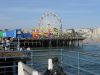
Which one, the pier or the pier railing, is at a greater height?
the pier railing

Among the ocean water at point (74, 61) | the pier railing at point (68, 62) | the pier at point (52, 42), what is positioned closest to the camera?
the pier railing at point (68, 62)

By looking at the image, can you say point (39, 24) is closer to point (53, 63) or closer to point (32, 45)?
point (32, 45)

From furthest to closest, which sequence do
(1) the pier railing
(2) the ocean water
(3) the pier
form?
(3) the pier
(2) the ocean water
(1) the pier railing

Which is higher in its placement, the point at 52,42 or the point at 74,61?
the point at 74,61

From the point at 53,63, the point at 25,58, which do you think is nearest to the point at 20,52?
the point at 25,58

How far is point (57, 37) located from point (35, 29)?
9.24 meters

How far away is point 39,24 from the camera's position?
113 m

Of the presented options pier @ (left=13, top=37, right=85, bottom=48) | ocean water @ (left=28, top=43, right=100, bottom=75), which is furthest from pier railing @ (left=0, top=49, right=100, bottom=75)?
pier @ (left=13, top=37, right=85, bottom=48)

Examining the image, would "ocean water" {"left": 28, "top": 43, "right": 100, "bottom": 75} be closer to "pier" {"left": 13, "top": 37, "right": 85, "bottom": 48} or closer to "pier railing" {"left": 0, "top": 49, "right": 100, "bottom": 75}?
"pier railing" {"left": 0, "top": 49, "right": 100, "bottom": 75}

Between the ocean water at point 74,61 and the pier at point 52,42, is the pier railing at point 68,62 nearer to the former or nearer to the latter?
the ocean water at point 74,61

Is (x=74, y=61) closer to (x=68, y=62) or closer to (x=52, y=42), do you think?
(x=68, y=62)

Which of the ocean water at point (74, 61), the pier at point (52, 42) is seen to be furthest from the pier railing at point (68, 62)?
the pier at point (52, 42)

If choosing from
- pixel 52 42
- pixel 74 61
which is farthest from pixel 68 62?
pixel 52 42

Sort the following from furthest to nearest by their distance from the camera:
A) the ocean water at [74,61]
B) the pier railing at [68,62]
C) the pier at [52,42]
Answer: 1. the pier at [52,42]
2. the ocean water at [74,61]
3. the pier railing at [68,62]
